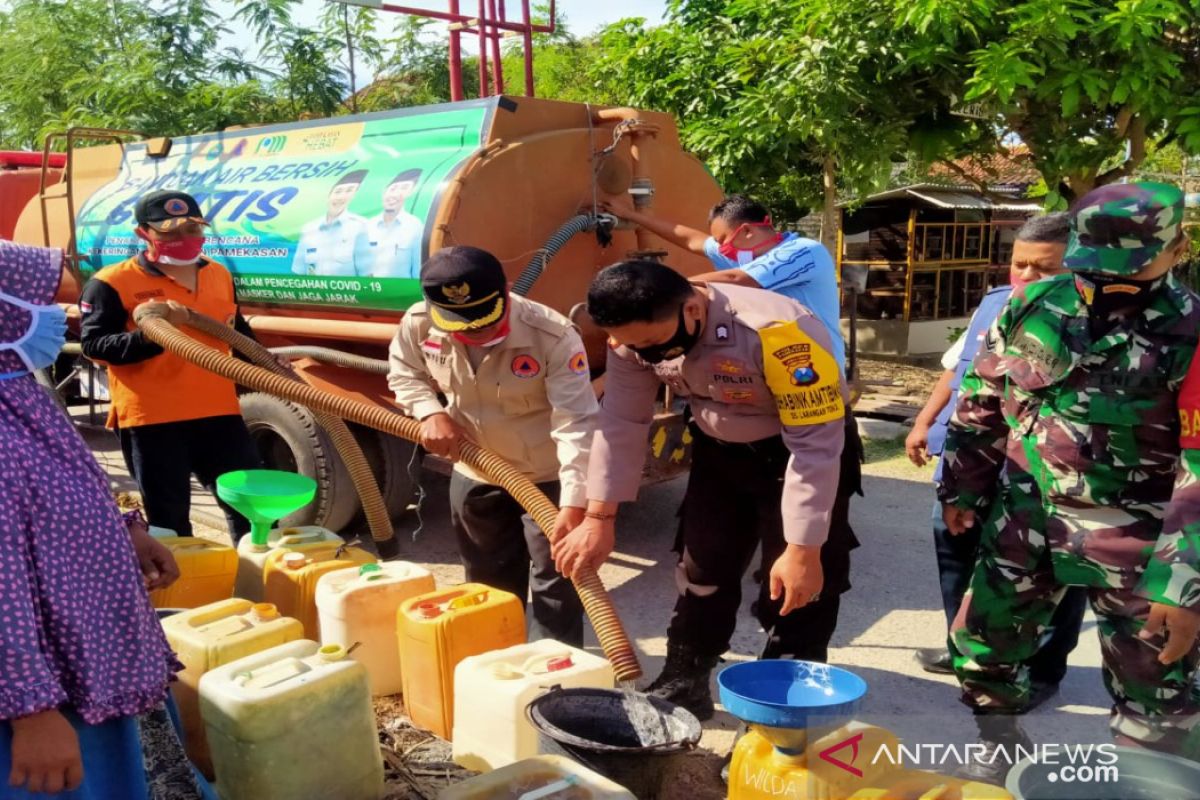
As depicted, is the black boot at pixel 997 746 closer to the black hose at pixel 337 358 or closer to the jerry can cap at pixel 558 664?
the jerry can cap at pixel 558 664

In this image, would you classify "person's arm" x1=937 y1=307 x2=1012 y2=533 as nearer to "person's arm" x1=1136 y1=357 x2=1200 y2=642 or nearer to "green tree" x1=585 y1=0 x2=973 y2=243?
"person's arm" x1=1136 y1=357 x2=1200 y2=642

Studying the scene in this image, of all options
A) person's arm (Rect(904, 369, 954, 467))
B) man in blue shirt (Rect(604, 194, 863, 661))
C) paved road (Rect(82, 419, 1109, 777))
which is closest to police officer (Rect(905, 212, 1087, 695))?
person's arm (Rect(904, 369, 954, 467))

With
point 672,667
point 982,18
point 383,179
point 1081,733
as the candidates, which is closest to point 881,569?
point 1081,733

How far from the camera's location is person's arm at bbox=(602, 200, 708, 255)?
484 centimetres

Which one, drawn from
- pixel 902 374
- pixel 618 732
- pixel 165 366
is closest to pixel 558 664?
pixel 618 732

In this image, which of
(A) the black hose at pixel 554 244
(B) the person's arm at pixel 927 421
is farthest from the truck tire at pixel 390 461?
(B) the person's arm at pixel 927 421

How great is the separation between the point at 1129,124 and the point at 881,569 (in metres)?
3.95

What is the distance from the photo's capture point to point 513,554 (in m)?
3.57

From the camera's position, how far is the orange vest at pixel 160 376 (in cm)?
407

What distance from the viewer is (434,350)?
337 centimetres

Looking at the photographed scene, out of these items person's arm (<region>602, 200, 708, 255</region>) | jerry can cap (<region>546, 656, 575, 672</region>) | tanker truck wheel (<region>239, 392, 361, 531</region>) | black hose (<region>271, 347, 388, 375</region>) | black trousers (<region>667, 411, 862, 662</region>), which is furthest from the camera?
tanker truck wheel (<region>239, 392, 361, 531</region>)

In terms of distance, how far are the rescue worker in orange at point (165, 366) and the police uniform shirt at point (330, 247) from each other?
24.4 inches

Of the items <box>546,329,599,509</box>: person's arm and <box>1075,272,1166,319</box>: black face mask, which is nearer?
<box>1075,272,1166,319</box>: black face mask

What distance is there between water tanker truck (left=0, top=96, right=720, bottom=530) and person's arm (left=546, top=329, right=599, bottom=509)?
4.03ft
